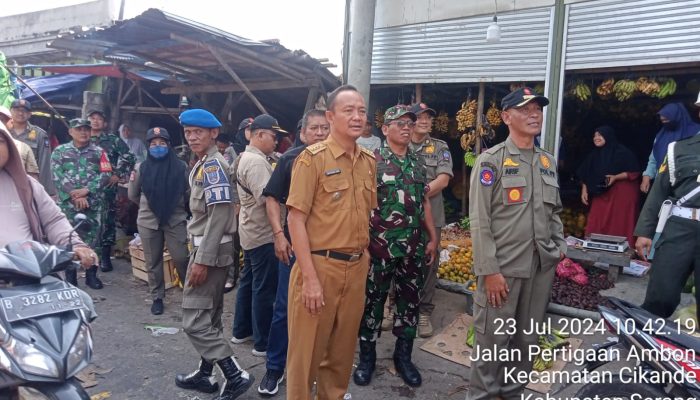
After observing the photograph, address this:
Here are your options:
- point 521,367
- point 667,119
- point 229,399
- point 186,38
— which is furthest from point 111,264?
point 667,119

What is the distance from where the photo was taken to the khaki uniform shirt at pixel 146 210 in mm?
5109

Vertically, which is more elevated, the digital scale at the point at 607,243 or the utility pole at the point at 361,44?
the utility pole at the point at 361,44

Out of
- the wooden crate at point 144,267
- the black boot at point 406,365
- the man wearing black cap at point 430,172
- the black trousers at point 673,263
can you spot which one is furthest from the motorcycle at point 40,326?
the black trousers at point 673,263

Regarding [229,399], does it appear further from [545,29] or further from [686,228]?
[545,29]

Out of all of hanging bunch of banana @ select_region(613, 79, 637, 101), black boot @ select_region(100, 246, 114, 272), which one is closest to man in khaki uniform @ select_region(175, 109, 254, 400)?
black boot @ select_region(100, 246, 114, 272)

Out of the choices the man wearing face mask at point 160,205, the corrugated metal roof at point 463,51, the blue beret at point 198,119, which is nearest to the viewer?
the blue beret at point 198,119

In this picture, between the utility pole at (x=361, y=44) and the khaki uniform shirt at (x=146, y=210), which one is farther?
the utility pole at (x=361, y=44)

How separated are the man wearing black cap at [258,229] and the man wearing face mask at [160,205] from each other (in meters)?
1.37

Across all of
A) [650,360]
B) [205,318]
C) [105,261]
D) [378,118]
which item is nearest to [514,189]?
[650,360]

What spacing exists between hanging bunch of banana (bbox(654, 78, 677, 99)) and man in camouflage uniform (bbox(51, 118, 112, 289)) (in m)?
7.23

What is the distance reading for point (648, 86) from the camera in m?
5.50

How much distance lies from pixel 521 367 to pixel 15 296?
3014 millimetres

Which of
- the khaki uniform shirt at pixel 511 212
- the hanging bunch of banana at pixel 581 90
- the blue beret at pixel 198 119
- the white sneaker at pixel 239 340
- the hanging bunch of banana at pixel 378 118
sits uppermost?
the hanging bunch of banana at pixel 581 90

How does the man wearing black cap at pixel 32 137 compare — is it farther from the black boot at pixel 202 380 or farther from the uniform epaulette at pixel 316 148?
the uniform epaulette at pixel 316 148
